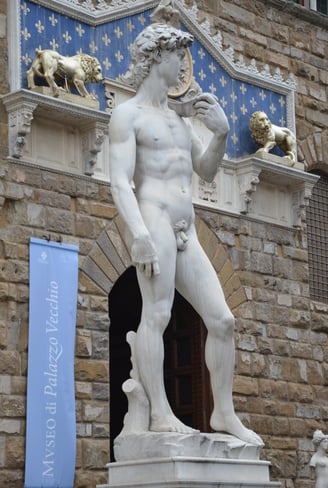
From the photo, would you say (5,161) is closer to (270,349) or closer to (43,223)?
(43,223)

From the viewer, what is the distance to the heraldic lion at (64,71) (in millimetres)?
13508

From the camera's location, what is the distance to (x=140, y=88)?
10.4 meters

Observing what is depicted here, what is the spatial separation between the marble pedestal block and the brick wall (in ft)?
11.3

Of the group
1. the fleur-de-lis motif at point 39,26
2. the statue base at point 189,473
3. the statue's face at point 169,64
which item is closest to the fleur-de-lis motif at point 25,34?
the fleur-de-lis motif at point 39,26

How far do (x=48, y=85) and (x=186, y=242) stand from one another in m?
4.18

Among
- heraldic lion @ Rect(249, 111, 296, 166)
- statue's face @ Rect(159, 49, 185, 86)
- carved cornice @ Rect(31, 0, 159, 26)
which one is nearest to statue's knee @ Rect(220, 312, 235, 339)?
statue's face @ Rect(159, 49, 185, 86)

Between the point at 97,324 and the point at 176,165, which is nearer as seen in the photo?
the point at 176,165

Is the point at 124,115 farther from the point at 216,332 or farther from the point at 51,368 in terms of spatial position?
the point at 51,368

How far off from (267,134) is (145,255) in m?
6.90

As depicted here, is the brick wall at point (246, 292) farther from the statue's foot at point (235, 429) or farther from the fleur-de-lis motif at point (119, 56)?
the statue's foot at point (235, 429)

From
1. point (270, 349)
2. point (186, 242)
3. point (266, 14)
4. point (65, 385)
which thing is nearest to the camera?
point (186, 242)

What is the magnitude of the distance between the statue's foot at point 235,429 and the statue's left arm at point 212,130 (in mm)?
2021

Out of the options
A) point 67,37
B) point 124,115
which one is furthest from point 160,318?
point 67,37

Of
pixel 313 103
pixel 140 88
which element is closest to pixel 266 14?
pixel 313 103
